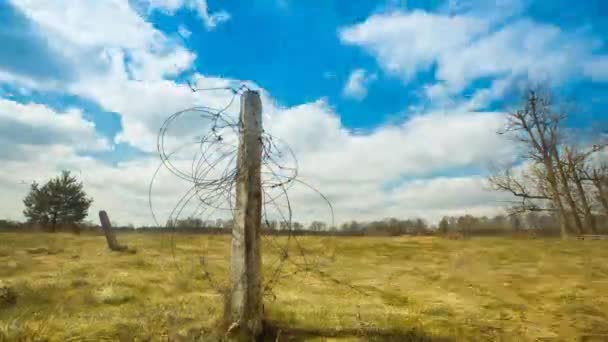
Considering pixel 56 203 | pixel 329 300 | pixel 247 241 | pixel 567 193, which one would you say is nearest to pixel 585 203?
pixel 567 193

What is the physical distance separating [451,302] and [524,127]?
23.8m

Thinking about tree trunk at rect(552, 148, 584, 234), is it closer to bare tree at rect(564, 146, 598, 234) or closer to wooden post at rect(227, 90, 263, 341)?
bare tree at rect(564, 146, 598, 234)

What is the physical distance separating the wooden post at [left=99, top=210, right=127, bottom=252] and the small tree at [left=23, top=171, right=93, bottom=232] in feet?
87.2

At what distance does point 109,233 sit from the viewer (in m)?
14.1

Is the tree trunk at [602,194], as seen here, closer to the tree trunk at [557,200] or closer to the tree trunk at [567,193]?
the tree trunk at [567,193]

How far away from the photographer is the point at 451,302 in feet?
25.2

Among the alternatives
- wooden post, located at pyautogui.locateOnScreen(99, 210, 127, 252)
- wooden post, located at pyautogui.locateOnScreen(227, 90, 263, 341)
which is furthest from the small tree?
wooden post, located at pyautogui.locateOnScreen(227, 90, 263, 341)

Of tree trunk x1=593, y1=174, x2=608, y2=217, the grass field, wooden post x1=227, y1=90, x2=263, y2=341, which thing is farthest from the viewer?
tree trunk x1=593, y1=174, x2=608, y2=217

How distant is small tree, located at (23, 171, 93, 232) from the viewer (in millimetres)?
35781

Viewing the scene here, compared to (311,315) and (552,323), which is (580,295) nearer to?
(552,323)

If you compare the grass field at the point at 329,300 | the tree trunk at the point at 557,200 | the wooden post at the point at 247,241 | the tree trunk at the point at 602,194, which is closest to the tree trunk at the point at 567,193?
the tree trunk at the point at 557,200

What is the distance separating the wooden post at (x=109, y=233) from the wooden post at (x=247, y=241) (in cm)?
1090

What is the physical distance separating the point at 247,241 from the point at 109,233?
452 inches

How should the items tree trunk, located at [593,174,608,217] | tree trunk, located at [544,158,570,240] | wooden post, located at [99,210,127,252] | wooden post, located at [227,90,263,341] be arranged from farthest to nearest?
tree trunk, located at [593,174,608,217]
tree trunk, located at [544,158,570,240]
wooden post, located at [99,210,127,252]
wooden post, located at [227,90,263,341]
